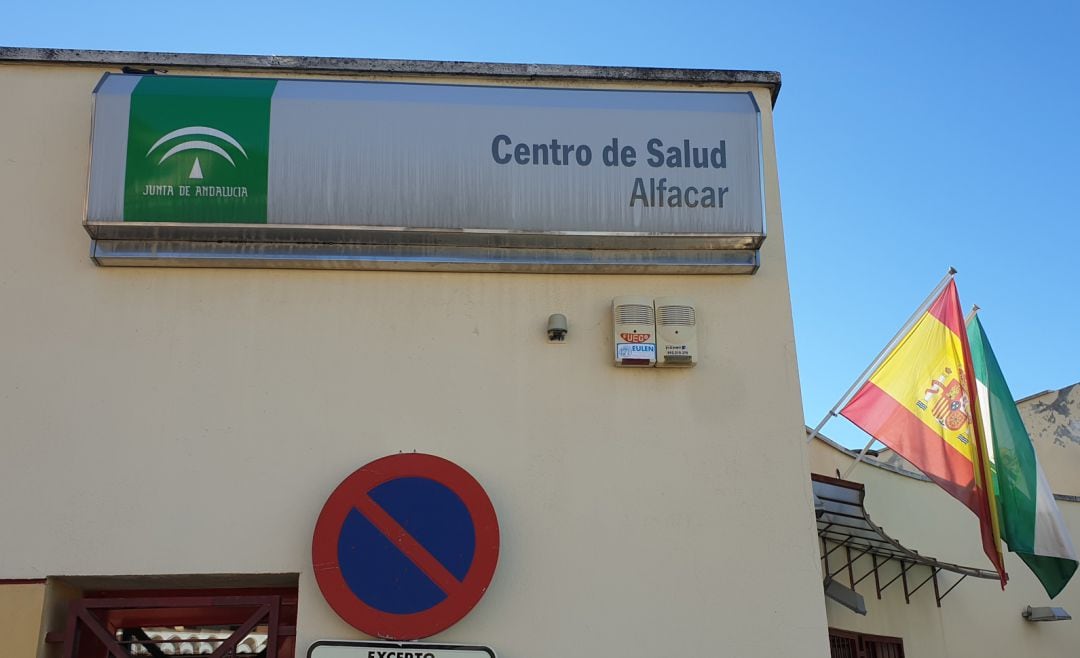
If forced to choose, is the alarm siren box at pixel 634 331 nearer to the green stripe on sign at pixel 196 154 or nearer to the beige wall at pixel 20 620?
the green stripe on sign at pixel 196 154

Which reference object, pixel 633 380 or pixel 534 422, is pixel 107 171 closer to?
pixel 534 422

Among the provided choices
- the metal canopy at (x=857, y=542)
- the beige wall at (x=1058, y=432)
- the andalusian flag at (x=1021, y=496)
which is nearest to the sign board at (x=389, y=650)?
the metal canopy at (x=857, y=542)

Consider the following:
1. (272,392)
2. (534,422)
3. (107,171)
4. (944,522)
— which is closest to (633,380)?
(534,422)

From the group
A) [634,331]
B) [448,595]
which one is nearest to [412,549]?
[448,595]

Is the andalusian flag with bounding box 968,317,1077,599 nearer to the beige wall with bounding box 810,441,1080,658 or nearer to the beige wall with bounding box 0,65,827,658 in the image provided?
the beige wall with bounding box 810,441,1080,658

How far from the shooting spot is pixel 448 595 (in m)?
5.94

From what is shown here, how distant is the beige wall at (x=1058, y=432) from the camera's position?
14.4 m

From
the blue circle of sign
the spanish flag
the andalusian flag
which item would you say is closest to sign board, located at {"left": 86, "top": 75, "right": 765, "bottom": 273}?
the blue circle of sign

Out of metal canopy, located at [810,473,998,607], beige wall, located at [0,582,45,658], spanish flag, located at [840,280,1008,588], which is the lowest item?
beige wall, located at [0,582,45,658]

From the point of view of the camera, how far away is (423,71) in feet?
23.5

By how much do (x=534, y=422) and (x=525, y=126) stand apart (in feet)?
6.35

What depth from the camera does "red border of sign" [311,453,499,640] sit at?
588 cm

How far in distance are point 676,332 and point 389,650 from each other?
2.54 meters

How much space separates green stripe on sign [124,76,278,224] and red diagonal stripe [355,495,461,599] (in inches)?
77.7
